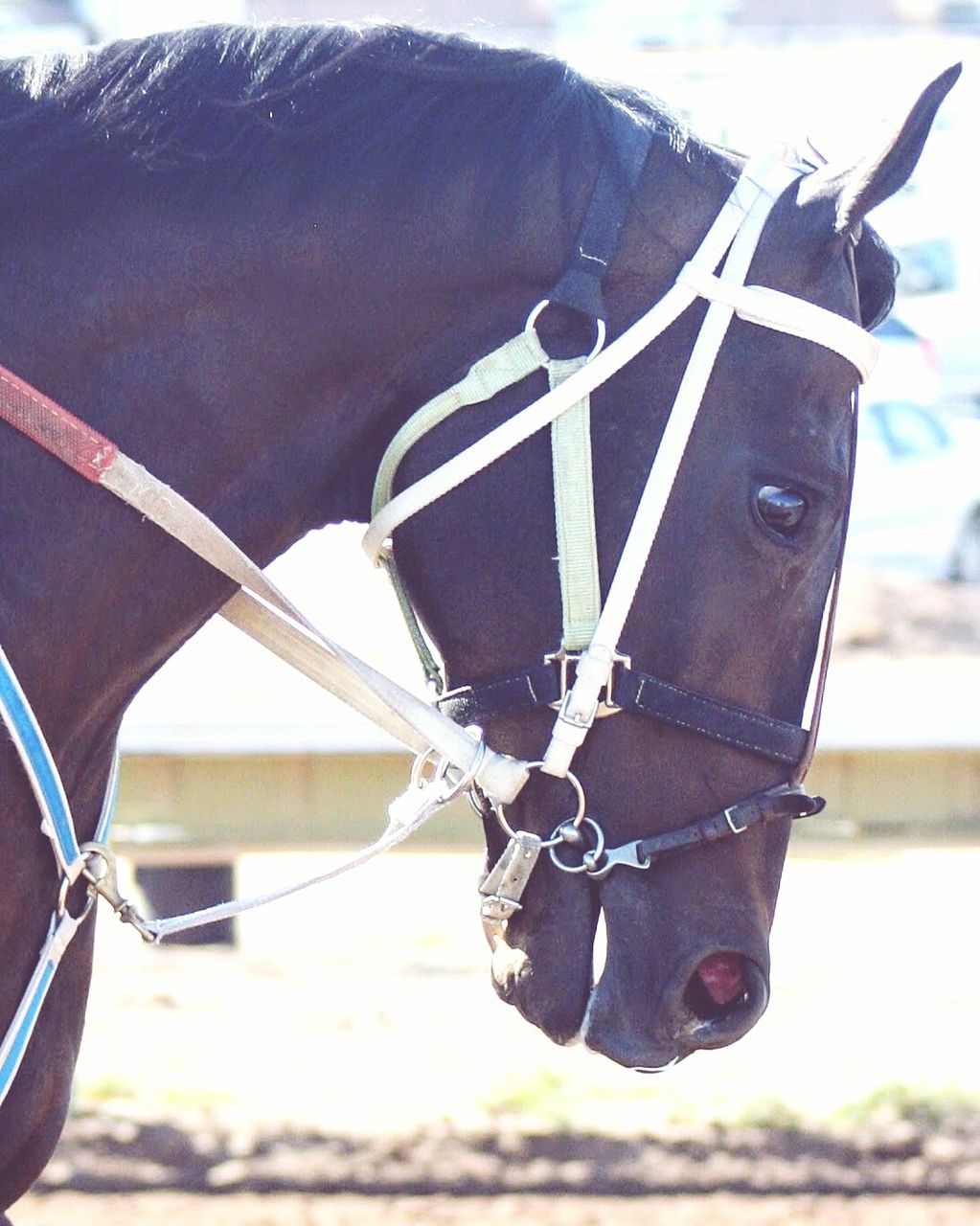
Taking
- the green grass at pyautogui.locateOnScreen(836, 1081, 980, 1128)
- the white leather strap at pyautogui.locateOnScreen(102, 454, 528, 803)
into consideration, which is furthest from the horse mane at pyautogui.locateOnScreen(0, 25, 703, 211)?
the green grass at pyautogui.locateOnScreen(836, 1081, 980, 1128)

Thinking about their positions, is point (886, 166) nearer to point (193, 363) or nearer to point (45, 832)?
point (193, 363)

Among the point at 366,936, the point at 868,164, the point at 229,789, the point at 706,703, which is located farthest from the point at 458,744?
the point at 366,936

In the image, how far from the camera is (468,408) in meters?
1.98

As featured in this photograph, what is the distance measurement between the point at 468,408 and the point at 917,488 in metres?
11.5

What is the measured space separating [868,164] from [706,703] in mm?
632

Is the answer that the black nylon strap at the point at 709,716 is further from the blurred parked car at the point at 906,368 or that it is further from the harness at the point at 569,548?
the blurred parked car at the point at 906,368

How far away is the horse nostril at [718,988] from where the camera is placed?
206 cm

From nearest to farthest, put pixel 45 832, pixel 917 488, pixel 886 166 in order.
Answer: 1. pixel 886 166
2. pixel 45 832
3. pixel 917 488

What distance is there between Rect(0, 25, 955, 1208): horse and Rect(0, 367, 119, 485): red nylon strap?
3 centimetres

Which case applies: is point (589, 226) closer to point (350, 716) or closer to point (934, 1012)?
point (350, 716)

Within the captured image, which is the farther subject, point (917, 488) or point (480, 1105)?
point (917, 488)

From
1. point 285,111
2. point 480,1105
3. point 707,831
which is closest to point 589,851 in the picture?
point 707,831

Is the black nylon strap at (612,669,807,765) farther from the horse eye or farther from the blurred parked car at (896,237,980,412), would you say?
the blurred parked car at (896,237,980,412)

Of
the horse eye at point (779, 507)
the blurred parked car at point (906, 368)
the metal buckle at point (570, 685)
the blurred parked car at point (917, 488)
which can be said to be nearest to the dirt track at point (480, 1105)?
the metal buckle at point (570, 685)
